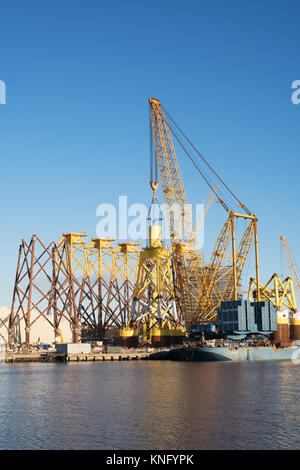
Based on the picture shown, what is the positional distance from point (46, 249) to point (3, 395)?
94.6 metres

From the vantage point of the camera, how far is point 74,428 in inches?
1673

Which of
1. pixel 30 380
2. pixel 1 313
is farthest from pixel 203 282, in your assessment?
pixel 30 380

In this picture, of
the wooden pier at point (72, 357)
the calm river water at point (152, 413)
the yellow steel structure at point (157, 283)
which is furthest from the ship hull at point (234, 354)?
the calm river water at point (152, 413)

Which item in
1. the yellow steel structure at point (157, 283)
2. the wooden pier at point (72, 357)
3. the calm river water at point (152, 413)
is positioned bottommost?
the wooden pier at point (72, 357)

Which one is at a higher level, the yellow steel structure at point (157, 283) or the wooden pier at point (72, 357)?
the yellow steel structure at point (157, 283)

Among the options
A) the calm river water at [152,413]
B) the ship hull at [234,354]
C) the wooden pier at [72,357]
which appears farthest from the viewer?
the wooden pier at [72,357]

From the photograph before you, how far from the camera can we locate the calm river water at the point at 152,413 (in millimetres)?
38125

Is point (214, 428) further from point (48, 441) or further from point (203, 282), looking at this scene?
point (203, 282)

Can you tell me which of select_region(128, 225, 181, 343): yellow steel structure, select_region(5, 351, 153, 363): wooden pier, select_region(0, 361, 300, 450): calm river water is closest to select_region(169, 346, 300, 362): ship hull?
select_region(5, 351, 153, 363): wooden pier

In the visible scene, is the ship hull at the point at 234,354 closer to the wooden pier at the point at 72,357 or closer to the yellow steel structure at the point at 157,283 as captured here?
the wooden pier at the point at 72,357

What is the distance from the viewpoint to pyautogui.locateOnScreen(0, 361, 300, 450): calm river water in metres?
38.1

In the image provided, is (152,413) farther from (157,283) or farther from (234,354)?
(157,283)

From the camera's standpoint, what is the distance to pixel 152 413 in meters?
48.7

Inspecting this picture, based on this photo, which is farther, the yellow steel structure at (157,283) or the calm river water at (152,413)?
the yellow steel structure at (157,283)
